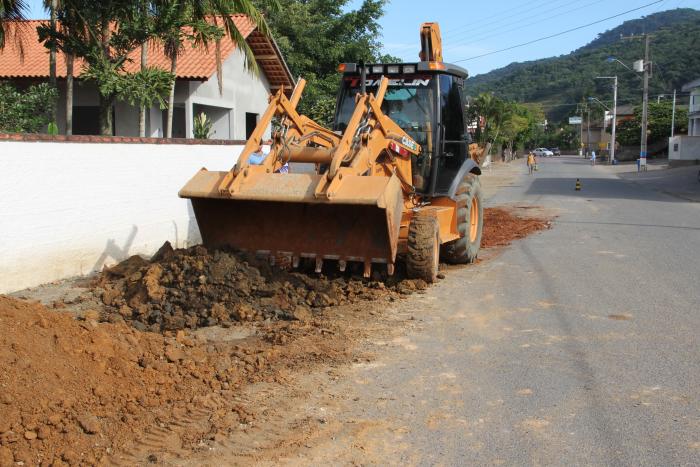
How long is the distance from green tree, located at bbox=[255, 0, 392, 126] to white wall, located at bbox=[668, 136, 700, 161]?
35.6 m

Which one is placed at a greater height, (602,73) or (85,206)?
(602,73)

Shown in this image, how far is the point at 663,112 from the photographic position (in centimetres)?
8162

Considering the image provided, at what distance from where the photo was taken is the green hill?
395 ft

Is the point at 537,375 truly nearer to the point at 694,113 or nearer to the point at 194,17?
the point at 194,17

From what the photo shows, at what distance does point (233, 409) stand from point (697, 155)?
58.4 metres

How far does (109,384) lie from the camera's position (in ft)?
16.0

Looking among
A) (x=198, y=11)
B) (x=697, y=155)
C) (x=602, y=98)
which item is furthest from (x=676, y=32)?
(x=198, y=11)

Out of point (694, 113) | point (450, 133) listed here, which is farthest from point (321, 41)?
point (694, 113)

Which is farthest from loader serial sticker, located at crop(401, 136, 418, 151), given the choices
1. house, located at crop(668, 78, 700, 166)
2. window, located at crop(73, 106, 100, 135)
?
house, located at crop(668, 78, 700, 166)

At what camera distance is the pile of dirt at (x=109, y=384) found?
416 centimetres

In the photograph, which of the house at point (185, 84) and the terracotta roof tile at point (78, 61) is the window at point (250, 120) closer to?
the house at point (185, 84)

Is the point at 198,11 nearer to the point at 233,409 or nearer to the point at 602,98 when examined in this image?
the point at 233,409

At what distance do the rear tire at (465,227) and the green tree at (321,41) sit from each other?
17.5m

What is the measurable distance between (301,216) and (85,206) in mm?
3200
